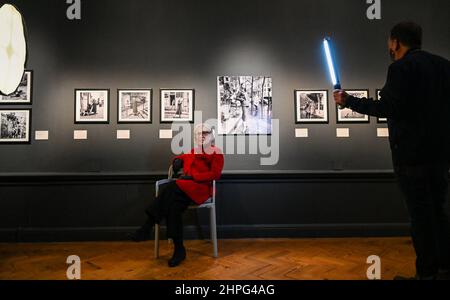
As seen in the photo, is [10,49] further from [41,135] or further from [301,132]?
[301,132]

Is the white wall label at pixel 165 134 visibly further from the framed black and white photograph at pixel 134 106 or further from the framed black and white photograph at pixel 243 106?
A: the framed black and white photograph at pixel 243 106

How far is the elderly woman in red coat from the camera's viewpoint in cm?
233

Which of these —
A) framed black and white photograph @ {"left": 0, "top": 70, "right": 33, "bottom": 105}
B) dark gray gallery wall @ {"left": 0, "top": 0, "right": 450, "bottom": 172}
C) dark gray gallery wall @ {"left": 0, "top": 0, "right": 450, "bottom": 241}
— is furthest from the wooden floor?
framed black and white photograph @ {"left": 0, "top": 70, "right": 33, "bottom": 105}

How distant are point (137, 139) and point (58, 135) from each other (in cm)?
92

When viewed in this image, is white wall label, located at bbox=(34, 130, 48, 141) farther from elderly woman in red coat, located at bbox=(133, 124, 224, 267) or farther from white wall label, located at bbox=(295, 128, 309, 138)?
white wall label, located at bbox=(295, 128, 309, 138)

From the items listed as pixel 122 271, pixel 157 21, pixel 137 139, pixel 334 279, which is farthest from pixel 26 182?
pixel 334 279

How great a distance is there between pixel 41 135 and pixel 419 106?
3641 millimetres

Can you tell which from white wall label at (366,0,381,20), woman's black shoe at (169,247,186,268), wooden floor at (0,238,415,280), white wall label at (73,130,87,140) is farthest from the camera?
white wall label at (366,0,381,20)

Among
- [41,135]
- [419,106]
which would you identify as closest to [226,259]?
[419,106]

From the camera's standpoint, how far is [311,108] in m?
3.23

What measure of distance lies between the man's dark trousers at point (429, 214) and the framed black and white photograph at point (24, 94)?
3.78 meters

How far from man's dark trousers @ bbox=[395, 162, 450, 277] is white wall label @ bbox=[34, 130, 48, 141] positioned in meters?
3.53

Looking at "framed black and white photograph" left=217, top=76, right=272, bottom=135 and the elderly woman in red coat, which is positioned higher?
"framed black and white photograph" left=217, top=76, right=272, bottom=135

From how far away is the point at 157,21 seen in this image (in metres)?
3.22
